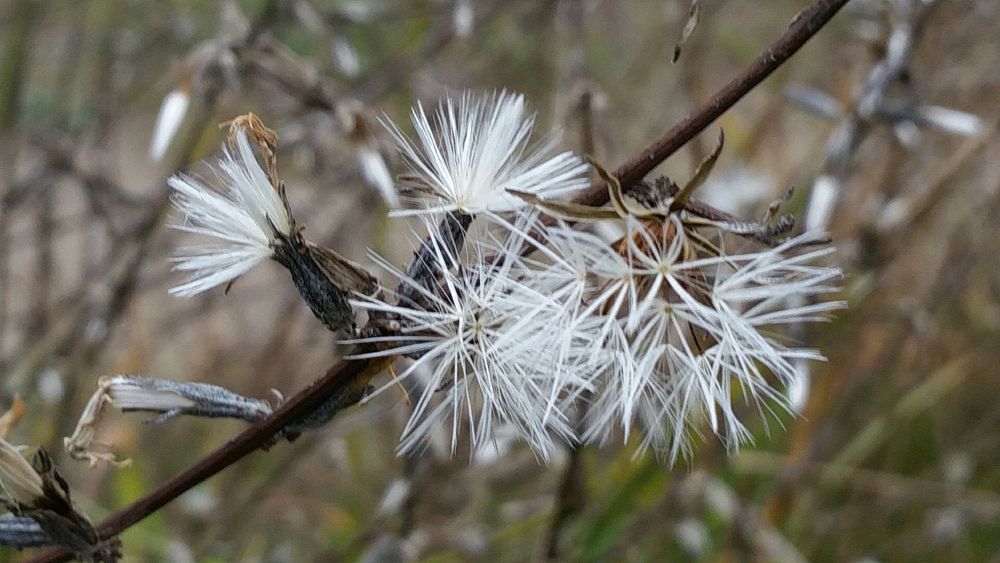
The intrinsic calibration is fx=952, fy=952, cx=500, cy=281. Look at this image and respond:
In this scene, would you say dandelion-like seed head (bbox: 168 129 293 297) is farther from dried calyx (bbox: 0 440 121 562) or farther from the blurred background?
the blurred background

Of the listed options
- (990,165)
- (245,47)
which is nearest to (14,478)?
(245,47)

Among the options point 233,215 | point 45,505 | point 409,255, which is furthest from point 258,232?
point 409,255

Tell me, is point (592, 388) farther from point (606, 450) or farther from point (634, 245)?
point (606, 450)

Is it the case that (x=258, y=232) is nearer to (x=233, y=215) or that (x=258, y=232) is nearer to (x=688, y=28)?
(x=233, y=215)

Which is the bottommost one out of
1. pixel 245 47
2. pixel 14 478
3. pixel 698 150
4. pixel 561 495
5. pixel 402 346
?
pixel 14 478

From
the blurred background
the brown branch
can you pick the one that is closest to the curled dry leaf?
the brown branch

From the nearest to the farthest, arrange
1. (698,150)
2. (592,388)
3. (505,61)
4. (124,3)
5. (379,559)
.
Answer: (592,388), (379,559), (698,150), (124,3), (505,61)

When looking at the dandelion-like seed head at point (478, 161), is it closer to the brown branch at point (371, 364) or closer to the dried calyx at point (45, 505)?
the brown branch at point (371, 364)
